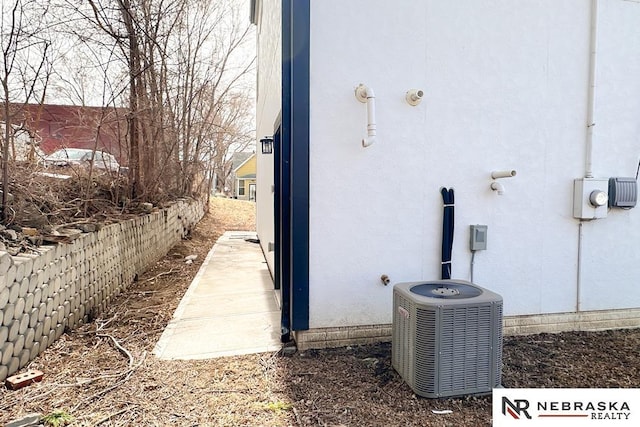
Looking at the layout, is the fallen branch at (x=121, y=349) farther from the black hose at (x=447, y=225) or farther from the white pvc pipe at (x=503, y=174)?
the white pvc pipe at (x=503, y=174)

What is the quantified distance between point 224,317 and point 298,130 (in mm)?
2290

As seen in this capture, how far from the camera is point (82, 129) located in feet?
19.3

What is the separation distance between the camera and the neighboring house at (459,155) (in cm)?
354

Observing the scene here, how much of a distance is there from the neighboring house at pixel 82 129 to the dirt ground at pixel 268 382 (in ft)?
8.62

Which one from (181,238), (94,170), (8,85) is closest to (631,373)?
(8,85)

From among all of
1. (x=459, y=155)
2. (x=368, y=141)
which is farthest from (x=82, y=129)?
(x=459, y=155)

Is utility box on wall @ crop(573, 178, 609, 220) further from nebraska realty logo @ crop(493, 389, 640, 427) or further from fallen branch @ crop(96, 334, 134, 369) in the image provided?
fallen branch @ crop(96, 334, 134, 369)

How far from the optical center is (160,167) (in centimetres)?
851

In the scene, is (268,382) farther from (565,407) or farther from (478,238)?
(478,238)

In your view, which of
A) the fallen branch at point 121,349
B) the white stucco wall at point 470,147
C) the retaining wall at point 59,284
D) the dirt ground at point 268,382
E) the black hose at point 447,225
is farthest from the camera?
the black hose at point 447,225

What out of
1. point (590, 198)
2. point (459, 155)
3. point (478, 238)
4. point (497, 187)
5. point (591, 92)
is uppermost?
point (591, 92)

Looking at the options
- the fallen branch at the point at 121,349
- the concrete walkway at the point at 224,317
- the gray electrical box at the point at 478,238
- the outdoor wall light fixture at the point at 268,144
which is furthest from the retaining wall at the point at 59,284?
the gray electrical box at the point at 478,238

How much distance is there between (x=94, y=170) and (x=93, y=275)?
198cm

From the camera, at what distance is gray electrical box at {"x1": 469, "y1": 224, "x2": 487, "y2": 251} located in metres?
3.86
